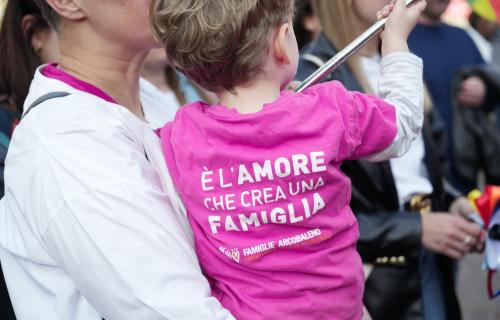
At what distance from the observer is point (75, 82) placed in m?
1.59

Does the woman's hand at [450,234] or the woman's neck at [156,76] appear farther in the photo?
the woman's neck at [156,76]

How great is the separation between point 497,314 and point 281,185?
384 centimetres

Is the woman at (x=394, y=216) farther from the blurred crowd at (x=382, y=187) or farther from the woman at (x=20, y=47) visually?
the woman at (x=20, y=47)

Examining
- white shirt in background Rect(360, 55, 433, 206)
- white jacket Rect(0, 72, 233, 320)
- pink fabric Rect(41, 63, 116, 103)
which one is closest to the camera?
white jacket Rect(0, 72, 233, 320)

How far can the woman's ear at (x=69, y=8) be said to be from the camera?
166 centimetres

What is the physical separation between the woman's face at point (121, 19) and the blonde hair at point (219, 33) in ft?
0.53

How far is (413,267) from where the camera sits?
250 centimetres

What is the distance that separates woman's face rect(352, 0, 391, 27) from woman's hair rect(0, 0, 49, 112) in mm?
1074

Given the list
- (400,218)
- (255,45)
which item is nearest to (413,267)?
(400,218)

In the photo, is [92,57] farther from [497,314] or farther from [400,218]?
[497,314]

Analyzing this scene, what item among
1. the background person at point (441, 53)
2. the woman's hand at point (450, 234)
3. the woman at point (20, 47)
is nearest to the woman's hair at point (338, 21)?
the woman's hand at point (450, 234)

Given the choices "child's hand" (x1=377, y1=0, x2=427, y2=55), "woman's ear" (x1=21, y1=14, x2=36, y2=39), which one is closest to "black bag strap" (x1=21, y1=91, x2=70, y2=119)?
"child's hand" (x1=377, y1=0, x2=427, y2=55)

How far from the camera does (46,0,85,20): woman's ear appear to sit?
1657 mm

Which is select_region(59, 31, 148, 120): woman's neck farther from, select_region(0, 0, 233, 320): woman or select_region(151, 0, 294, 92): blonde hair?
select_region(151, 0, 294, 92): blonde hair
